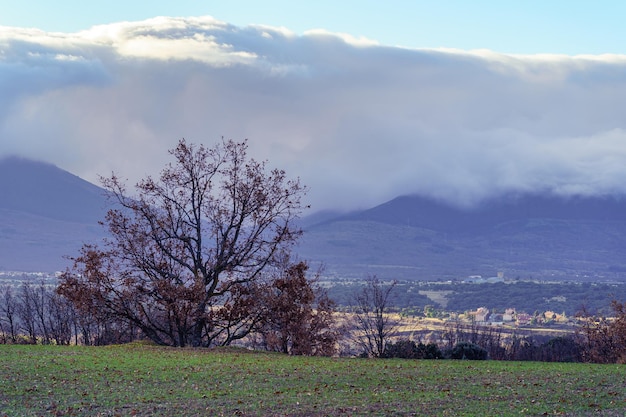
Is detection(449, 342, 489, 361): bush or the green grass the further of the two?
detection(449, 342, 489, 361): bush

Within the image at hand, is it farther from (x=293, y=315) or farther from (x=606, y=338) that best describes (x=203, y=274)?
(x=606, y=338)

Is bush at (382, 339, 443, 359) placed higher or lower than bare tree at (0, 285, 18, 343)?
lower

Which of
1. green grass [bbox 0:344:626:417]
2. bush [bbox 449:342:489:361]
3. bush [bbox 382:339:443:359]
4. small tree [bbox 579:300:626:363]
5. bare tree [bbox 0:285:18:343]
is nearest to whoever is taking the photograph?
green grass [bbox 0:344:626:417]

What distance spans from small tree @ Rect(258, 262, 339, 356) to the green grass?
30.7 ft

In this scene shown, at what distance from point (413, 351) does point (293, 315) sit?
6.52 m

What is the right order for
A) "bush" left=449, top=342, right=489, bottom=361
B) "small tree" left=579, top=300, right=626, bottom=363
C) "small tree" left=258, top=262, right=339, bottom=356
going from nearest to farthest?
"bush" left=449, top=342, right=489, bottom=361 → "small tree" left=258, top=262, right=339, bottom=356 → "small tree" left=579, top=300, right=626, bottom=363

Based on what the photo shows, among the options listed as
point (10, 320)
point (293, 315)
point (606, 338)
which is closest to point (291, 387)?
point (293, 315)

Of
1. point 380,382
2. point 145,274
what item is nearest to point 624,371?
point 380,382

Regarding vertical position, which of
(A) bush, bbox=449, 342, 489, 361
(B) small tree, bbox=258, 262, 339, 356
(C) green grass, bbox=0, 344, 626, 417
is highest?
(B) small tree, bbox=258, 262, 339, 356

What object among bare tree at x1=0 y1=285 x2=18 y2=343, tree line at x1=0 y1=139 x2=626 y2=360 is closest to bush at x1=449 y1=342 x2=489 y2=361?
tree line at x1=0 y1=139 x2=626 y2=360

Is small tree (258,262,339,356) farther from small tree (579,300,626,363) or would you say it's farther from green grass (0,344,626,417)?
small tree (579,300,626,363)

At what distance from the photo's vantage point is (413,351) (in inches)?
1662

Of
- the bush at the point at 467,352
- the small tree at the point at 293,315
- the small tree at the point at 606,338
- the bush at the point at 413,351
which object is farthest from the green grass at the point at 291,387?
the small tree at the point at 606,338

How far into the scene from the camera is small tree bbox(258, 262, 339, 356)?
41.2m
